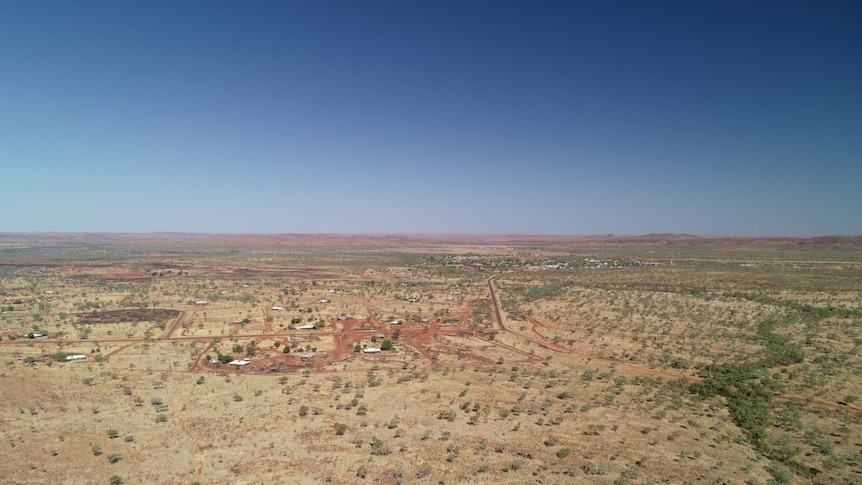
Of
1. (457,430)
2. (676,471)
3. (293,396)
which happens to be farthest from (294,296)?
(676,471)

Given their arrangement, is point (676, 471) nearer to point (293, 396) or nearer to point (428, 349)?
point (293, 396)

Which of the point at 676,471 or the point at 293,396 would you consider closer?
the point at 676,471

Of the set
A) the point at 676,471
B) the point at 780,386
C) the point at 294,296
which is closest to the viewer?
the point at 676,471

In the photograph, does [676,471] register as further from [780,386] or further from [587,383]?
[780,386]

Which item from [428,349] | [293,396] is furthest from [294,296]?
[293,396]

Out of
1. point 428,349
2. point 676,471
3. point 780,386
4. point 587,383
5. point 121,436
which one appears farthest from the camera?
point 428,349

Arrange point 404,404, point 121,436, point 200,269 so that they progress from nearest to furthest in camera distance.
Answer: point 121,436 < point 404,404 < point 200,269
